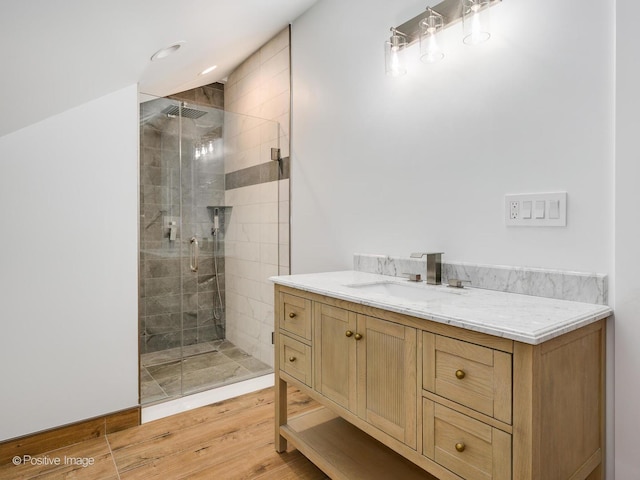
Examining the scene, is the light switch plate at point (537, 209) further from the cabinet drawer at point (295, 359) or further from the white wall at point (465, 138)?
the cabinet drawer at point (295, 359)

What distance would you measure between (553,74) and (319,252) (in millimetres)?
1611

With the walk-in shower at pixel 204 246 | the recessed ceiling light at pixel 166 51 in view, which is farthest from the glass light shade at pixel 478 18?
the walk-in shower at pixel 204 246

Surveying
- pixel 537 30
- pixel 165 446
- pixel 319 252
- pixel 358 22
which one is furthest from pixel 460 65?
pixel 165 446

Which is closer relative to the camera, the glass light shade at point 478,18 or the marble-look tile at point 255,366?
the glass light shade at point 478,18

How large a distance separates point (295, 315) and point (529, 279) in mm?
964

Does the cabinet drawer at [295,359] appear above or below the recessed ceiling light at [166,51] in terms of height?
below

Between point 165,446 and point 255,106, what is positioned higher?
point 255,106

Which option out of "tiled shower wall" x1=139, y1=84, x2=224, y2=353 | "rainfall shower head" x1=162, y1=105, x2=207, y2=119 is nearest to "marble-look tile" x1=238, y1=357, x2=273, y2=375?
"tiled shower wall" x1=139, y1=84, x2=224, y2=353

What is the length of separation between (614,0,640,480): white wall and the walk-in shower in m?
2.15

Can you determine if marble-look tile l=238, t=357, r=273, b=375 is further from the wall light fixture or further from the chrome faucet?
the wall light fixture

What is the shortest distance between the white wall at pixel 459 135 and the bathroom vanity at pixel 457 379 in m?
0.28

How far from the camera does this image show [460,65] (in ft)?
5.50

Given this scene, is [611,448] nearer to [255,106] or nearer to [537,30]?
[537,30]

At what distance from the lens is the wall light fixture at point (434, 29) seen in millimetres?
1544
